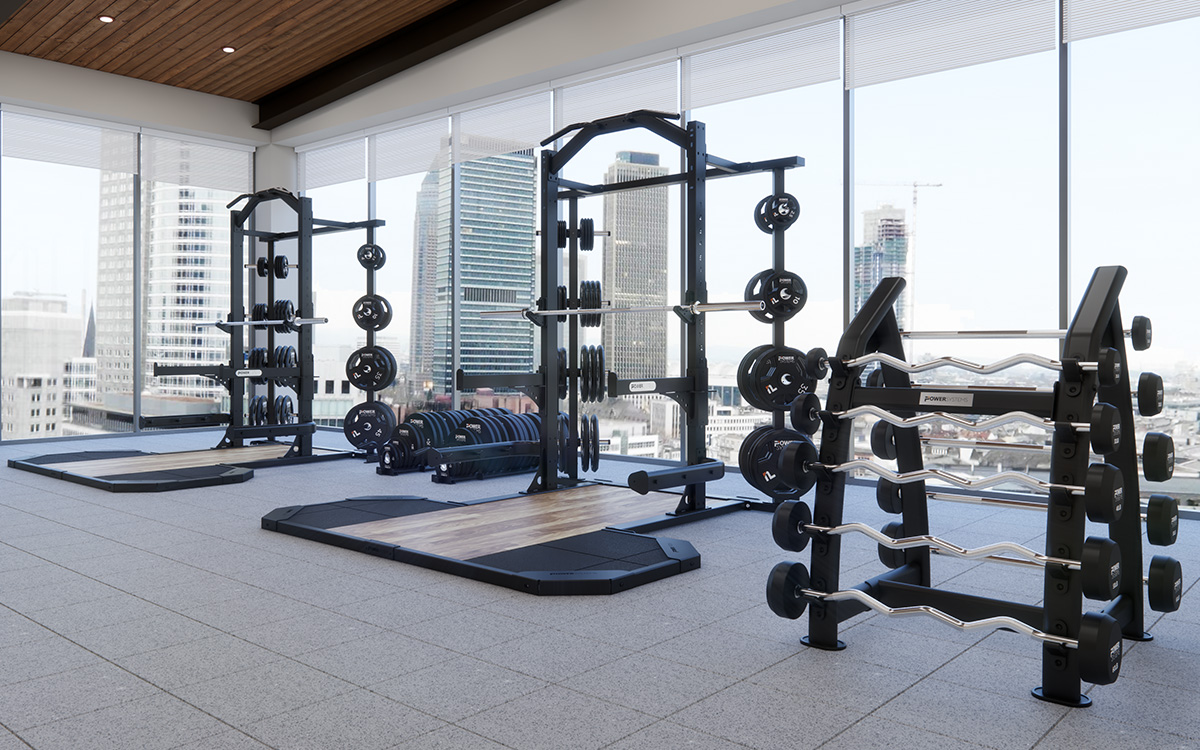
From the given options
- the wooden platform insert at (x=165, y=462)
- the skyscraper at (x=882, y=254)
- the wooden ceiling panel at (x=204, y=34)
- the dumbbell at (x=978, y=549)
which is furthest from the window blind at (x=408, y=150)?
the dumbbell at (x=978, y=549)

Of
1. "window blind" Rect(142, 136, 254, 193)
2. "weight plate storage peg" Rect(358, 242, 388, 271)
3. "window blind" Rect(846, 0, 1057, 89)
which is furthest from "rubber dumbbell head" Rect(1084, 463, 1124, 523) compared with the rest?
"window blind" Rect(142, 136, 254, 193)

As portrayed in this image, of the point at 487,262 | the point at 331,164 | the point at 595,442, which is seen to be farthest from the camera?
the point at 331,164

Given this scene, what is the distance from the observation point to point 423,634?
8.81ft

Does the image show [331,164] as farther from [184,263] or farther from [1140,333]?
[1140,333]

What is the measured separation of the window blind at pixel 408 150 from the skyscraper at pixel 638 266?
2234 millimetres

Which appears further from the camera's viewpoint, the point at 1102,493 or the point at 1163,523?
the point at 1163,523

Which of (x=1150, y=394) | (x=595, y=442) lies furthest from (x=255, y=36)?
(x=1150, y=394)

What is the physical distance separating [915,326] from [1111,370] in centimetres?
361

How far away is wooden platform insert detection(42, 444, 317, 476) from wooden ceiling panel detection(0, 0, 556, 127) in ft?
11.6

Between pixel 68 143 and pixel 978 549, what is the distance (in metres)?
9.09

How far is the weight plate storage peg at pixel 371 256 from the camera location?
695cm

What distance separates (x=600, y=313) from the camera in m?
5.08

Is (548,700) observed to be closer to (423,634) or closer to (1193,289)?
(423,634)

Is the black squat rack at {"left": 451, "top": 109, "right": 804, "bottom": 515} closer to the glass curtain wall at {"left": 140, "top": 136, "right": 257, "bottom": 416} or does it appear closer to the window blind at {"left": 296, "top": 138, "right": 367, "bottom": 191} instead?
the window blind at {"left": 296, "top": 138, "right": 367, "bottom": 191}
